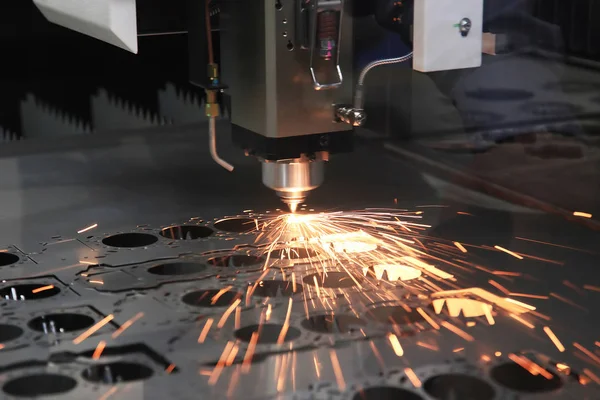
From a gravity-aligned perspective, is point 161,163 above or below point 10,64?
below

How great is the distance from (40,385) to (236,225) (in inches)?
22.9

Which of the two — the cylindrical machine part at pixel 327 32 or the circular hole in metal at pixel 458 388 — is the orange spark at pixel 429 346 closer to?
the circular hole in metal at pixel 458 388

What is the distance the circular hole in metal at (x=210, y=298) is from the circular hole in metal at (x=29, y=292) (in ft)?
0.59

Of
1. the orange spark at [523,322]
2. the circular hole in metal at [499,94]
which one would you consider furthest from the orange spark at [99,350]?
the circular hole in metal at [499,94]

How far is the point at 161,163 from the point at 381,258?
2.26 ft

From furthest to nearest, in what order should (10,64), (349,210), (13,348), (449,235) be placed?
(10,64) → (349,210) → (449,235) → (13,348)

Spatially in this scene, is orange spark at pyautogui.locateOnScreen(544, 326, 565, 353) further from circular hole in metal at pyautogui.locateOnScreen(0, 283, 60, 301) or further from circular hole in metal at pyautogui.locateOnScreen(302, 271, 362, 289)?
circular hole in metal at pyautogui.locateOnScreen(0, 283, 60, 301)

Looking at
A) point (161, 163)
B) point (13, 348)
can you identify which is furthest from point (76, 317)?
point (161, 163)

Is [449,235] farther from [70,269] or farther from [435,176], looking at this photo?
[70,269]

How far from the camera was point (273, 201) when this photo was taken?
5.55 feet

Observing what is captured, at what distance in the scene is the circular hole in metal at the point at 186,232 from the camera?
1537 mm

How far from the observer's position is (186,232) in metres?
1.55

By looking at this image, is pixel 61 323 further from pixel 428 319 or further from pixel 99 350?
pixel 428 319

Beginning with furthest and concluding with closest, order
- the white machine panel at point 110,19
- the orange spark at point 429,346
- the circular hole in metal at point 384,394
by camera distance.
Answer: the white machine panel at point 110,19 < the orange spark at point 429,346 < the circular hole in metal at point 384,394
